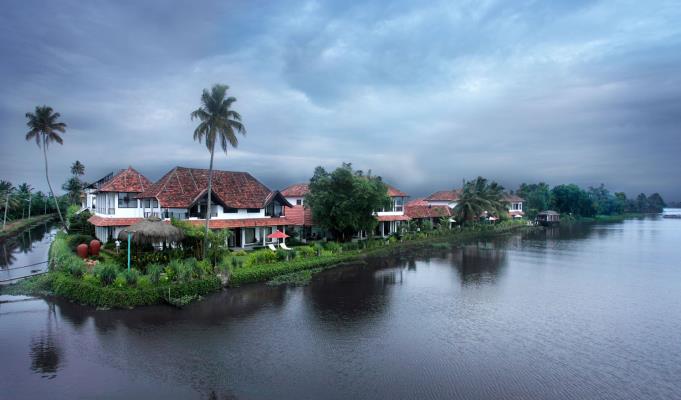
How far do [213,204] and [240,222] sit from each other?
9.13 ft

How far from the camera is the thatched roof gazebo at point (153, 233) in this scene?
81.0 feet

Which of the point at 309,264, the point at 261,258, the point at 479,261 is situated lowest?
the point at 479,261

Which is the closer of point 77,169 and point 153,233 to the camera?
point 153,233

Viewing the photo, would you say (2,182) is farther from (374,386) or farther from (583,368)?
(583,368)

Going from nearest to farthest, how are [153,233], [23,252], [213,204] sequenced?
[153,233], [213,204], [23,252]

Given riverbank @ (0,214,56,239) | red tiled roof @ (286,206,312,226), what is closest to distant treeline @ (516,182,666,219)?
red tiled roof @ (286,206,312,226)

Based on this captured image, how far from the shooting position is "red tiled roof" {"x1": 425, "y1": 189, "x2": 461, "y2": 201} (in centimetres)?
7363

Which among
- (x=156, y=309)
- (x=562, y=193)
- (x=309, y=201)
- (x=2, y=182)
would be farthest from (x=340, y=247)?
(x=562, y=193)

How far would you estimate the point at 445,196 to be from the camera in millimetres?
74875

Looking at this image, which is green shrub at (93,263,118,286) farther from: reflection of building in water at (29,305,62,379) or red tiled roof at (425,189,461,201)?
red tiled roof at (425,189,461,201)

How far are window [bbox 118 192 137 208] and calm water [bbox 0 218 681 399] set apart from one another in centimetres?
1304

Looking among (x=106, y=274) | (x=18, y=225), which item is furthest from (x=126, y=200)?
(x=18, y=225)

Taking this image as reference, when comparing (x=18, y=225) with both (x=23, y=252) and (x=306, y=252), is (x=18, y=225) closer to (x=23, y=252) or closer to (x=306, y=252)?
(x=23, y=252)

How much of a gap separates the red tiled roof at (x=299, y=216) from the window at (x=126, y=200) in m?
13.8
